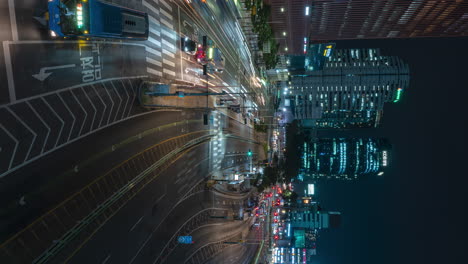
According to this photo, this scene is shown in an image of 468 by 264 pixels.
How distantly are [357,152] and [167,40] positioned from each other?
4646 inches

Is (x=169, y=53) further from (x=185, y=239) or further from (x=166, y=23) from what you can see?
(x=185, y=239)

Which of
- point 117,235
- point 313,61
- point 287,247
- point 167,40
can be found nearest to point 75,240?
point 117,235

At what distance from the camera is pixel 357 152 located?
128250mm

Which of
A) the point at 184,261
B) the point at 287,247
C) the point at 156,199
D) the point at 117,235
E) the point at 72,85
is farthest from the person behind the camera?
the point at 287,247

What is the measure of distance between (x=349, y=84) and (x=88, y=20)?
12783 cm

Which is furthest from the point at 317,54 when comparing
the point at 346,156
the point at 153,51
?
the point at 153,51

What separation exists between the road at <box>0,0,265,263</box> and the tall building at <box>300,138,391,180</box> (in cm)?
10230

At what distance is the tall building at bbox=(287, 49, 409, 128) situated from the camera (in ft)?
422

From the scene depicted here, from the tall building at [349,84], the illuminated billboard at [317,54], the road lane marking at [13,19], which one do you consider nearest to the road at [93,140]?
the road lane marking at [13,19]

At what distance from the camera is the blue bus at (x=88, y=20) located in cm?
1441

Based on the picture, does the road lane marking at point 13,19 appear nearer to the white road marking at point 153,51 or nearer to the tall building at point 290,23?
the white road marking at point 153,51

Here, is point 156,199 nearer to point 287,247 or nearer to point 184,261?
point 184,261

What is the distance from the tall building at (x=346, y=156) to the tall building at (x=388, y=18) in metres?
46.8

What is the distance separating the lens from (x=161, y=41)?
24828 millimetres
